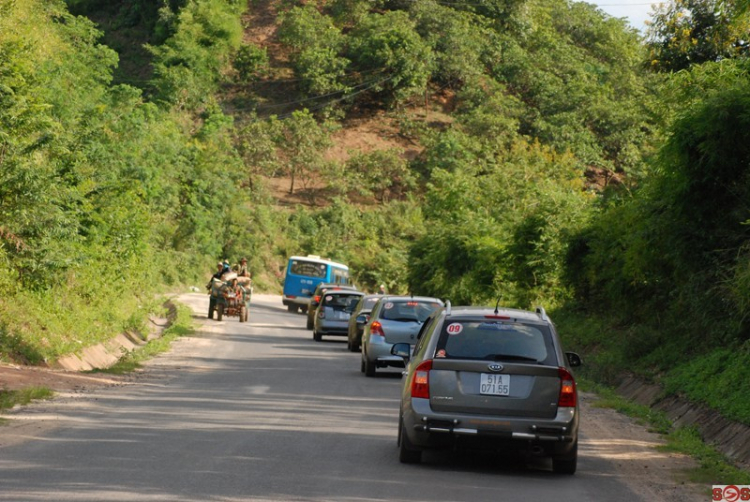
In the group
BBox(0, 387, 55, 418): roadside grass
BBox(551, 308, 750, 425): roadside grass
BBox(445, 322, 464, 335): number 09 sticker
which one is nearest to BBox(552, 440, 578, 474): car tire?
BBox(445, 322, 464, 335): number 09 sticker

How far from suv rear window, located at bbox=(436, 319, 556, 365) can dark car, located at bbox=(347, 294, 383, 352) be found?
54.5ft

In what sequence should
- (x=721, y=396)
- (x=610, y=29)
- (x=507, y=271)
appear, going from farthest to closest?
(x=610, y=29) → (x=507, y=271) → (x=721, y=396)

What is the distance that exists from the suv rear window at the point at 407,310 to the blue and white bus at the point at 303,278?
35.5 metres

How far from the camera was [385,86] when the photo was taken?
10831 centimetres

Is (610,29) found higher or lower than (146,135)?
higher

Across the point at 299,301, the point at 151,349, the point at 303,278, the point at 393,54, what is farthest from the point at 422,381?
the point at 393,54

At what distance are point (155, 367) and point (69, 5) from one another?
4700 inches

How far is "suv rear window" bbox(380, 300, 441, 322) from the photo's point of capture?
75.6ft

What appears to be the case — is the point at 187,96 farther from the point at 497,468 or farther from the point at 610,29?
the point at 497,468

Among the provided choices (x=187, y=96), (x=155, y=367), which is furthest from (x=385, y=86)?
(x=155, y=367)

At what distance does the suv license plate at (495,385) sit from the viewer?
10680 millimetres

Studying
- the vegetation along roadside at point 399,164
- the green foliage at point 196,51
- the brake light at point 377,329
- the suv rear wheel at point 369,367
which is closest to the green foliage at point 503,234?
the vegetation along roadside at point 399,164

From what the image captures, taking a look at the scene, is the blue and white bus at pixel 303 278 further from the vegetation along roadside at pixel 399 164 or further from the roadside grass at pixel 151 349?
the roadside grass at pixel 151 349

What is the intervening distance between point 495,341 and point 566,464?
138 cm
